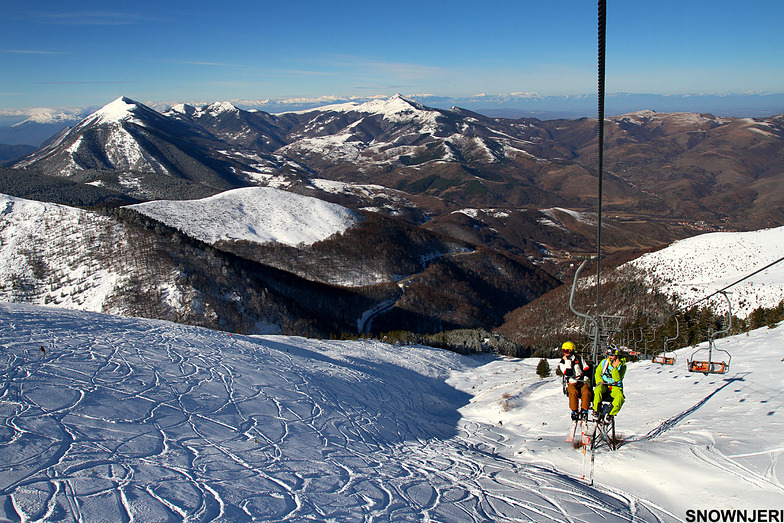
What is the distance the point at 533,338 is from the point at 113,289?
237ft

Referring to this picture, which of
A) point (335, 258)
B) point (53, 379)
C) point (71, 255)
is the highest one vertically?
point (53, 379)

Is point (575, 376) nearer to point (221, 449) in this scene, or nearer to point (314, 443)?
point (314, 443)

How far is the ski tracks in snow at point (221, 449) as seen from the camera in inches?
316

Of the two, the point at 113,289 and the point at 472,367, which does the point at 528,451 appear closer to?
the point at 472,367

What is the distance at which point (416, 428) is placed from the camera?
17984 mm

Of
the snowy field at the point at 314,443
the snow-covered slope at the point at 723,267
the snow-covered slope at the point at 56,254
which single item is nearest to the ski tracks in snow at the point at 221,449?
the snowy field at the point at 314,443

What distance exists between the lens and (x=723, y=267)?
7462 centimetres

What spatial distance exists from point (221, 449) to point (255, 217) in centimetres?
12105

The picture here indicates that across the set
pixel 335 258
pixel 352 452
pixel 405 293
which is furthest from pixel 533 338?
pixel 352 452

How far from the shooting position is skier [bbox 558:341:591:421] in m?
11.2

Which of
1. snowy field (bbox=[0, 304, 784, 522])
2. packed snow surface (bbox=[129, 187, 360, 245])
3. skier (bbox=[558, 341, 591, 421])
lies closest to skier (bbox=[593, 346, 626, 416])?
skier (bbox=[558, 341, 591, 421])

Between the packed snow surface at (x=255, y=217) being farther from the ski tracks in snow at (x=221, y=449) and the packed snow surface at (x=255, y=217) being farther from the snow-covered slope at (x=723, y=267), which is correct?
the ski tracks in snow at (x=221, y=449)

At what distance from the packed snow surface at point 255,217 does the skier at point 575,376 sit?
109m

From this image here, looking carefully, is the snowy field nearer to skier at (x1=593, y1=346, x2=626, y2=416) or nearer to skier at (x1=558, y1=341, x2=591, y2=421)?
skier at (x1=593, y1=346, x2=626, y2=416)
